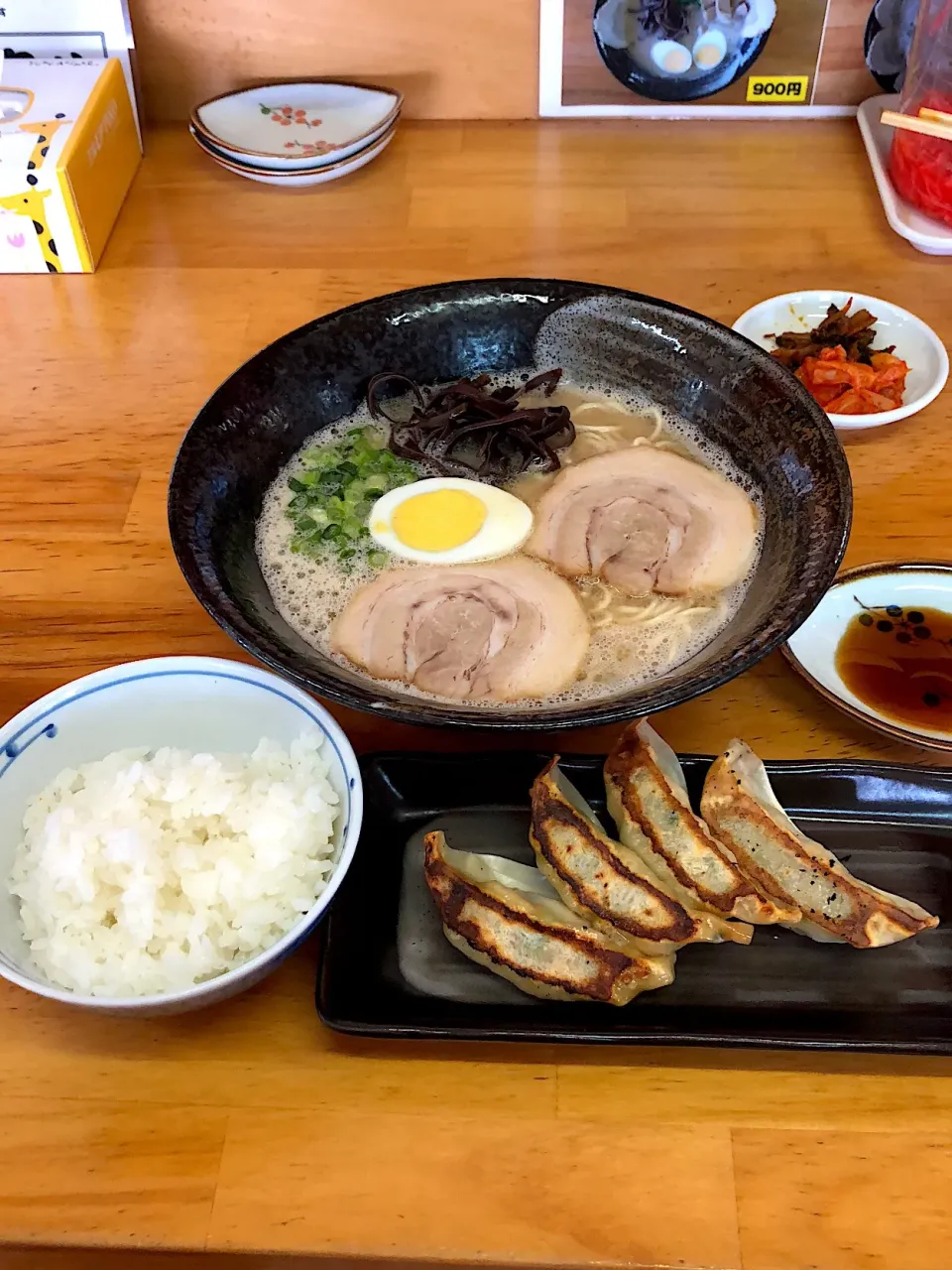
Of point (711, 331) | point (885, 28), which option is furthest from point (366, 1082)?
point (885, 28)

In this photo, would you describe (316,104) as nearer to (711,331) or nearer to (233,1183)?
(711,331)

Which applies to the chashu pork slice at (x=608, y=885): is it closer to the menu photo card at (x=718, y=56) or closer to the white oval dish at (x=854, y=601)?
the white oval dish at (x=854, y=601)

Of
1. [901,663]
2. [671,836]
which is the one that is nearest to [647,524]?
[901,663]

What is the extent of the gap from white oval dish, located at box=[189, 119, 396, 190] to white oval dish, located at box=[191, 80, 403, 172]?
0.02m

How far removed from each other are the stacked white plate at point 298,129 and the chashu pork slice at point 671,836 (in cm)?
164

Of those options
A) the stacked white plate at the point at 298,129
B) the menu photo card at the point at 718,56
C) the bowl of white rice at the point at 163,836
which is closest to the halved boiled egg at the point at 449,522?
the bowl of white rice at the point at 163,836

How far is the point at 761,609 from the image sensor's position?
Answer: 1.19m

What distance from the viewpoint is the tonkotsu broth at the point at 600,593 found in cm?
128

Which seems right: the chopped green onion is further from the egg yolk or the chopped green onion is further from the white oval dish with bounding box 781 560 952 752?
the white oval dish with bounding box 781 560 952 752

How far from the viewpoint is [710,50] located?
2250 millimetres

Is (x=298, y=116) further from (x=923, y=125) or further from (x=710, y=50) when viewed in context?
(x=923, y=125)

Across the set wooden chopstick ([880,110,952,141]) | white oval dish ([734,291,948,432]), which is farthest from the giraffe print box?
wooden chopstick ([880,110,952,141])

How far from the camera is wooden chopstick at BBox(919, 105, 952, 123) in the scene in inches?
76.8

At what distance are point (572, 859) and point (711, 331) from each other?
0.79 meters
